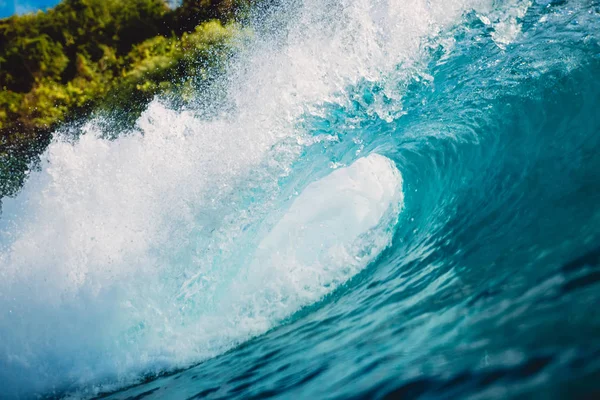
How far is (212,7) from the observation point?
15.3m

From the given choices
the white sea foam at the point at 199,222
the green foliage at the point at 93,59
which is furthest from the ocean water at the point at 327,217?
the green foliage at the point at 93,59

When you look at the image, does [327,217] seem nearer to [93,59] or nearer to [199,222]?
[199,222]

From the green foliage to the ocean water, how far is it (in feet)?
15.8

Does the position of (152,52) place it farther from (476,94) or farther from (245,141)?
(476,94)

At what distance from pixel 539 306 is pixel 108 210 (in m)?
4.22

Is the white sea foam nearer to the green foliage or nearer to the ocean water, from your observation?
the ocean water

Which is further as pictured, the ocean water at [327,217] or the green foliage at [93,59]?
the green foliage at [93,59]

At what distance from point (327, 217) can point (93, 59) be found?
18.6 meters

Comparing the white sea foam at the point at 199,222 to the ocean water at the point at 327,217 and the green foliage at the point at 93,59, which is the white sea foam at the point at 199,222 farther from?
the green foliage at the point at 93,59

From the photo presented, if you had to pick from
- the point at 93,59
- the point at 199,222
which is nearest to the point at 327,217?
the point at 199,222

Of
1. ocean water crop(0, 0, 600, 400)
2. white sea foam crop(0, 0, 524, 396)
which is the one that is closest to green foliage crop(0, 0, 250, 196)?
white sea foam crop(0, 0, 524, 396)

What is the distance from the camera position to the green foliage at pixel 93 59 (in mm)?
13555

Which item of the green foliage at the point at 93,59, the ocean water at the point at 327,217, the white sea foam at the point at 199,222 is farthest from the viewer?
the green foliage at the point at 93,59

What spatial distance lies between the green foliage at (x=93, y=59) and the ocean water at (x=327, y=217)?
4828mm
